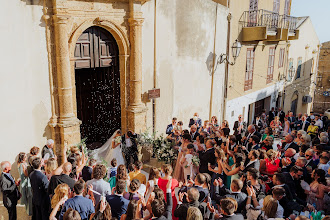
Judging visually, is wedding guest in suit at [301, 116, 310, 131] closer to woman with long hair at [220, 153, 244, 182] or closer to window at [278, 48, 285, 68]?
woman with long hair at [220, 153, 244, 182]

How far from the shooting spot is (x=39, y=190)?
5.31 metres

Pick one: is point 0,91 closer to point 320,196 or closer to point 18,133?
point 18,133

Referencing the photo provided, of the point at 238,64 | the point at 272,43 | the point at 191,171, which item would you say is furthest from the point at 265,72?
the point at 191,171

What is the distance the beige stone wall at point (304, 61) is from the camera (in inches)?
836

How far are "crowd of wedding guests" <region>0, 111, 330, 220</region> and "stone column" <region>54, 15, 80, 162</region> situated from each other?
2.44ft

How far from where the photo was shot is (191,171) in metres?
7.00

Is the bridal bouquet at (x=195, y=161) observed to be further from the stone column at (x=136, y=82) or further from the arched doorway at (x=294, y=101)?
the arched doorway at (x=294, y=101)

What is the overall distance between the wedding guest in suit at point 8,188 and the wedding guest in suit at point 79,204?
1.88 metres

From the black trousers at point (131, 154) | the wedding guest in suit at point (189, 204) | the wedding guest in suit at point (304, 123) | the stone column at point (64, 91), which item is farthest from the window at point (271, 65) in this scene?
the wedding guest in suit at point (189, 204)

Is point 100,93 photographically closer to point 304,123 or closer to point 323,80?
point 304,123

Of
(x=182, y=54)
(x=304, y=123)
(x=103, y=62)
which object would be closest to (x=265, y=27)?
(x=304, y=123)

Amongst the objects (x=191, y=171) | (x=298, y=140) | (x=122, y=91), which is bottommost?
(x=191, y=171)

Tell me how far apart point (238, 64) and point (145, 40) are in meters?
6.74

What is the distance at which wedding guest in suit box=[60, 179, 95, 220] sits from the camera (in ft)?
14.3
